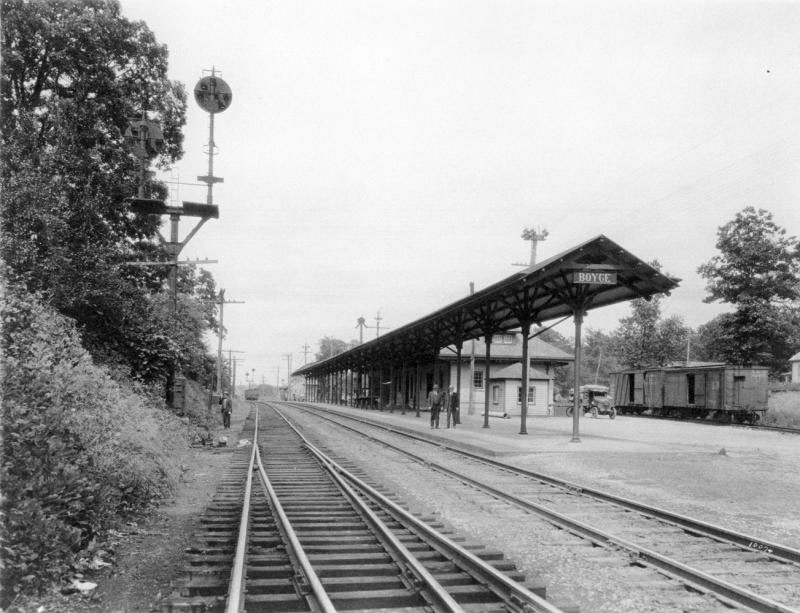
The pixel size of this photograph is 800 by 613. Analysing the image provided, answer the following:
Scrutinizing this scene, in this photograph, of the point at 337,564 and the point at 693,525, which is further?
the point at 693,525

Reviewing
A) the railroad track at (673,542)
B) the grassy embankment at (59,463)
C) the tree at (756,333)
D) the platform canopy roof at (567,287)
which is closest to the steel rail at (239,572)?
the grassy embankment at (59,463)

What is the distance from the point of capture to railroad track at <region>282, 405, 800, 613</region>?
17.9ft

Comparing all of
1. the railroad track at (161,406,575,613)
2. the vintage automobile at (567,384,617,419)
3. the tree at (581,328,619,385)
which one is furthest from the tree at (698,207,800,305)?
the tree at (581,328,619,385)

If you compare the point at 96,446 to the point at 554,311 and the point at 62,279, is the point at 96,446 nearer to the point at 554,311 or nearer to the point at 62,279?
the point at 62,279

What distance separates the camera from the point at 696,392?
3472 centimetres

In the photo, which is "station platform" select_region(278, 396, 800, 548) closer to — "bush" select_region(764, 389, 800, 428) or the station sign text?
the station sign text

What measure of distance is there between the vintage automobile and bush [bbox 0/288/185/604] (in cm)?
3007

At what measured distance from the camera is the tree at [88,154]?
580 inches

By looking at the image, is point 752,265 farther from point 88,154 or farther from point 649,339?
point 88,154

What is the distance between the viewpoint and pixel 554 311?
2283 cm

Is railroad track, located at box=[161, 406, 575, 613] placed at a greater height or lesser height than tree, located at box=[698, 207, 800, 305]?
lesser

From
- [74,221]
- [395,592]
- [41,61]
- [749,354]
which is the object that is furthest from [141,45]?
[749,354]

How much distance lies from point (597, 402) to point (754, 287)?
1826cm

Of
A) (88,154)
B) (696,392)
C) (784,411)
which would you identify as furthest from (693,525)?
(784,411)
